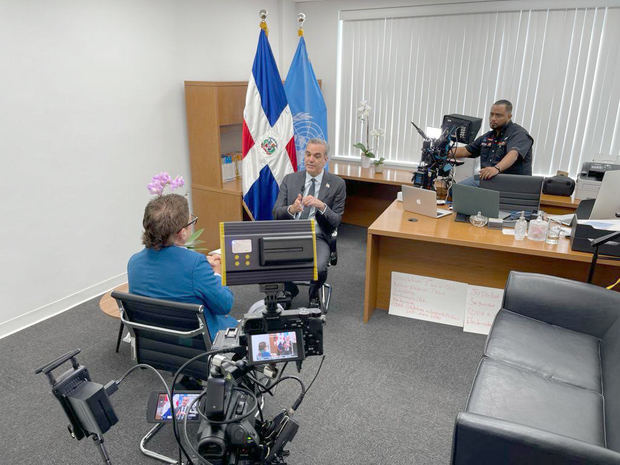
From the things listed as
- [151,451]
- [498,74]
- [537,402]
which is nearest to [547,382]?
[537,402]

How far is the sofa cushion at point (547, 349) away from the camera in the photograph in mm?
1996

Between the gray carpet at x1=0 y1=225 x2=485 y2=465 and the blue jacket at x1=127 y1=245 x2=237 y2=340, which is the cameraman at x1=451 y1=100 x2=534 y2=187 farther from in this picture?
the blue jacket at x1=127 y1=245 x2=237 y2=340

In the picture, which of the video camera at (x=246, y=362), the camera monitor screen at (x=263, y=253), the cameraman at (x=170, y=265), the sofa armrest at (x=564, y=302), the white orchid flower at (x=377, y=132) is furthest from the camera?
the white orchid flower at (x=377, y=132)

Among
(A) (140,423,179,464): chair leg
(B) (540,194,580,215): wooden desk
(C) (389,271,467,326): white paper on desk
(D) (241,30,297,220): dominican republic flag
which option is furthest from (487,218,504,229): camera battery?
(A) (140,423,179,464): chair leg

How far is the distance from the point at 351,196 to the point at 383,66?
4.89ft

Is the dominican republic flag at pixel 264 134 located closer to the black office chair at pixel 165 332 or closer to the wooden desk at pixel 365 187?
the wooden desk at pixel 365 187

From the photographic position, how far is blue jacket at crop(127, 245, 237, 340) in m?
1.86

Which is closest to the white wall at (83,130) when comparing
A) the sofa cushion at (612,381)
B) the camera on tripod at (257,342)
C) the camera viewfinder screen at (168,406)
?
the camera viewfinder screen at (168,406)

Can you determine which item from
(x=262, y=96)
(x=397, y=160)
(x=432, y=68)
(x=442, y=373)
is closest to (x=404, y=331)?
(x=442, y=373)

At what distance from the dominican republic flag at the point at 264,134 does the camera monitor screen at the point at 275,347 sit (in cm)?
284

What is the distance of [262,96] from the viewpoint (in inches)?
154

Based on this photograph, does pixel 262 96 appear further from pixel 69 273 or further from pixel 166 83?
pixel 69 273

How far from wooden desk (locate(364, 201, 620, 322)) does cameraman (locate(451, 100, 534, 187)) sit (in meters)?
0.91

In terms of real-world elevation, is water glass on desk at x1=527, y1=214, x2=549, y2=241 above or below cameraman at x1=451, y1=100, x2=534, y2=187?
below
